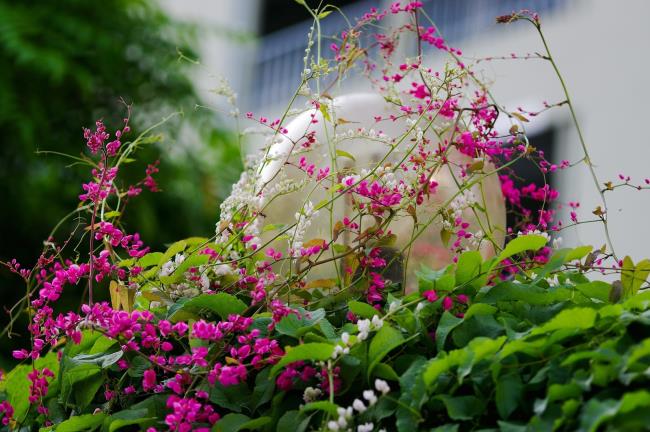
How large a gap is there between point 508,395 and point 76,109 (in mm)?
3947

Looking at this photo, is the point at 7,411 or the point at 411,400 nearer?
the point at 411,400

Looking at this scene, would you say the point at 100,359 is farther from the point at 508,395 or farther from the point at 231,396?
the point at 508,395

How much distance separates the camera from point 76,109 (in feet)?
14.8

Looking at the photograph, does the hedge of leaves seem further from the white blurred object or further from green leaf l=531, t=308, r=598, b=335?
the white blurred object

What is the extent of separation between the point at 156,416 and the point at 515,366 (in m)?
0.45

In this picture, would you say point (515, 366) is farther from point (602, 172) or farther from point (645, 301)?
point (602, 172)

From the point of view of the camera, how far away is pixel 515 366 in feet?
3.06

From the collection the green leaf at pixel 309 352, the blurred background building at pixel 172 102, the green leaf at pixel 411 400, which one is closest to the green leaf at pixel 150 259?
the green leaf at pixel 309 352

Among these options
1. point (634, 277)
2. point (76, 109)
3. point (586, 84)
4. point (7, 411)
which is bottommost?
point (7, 411)

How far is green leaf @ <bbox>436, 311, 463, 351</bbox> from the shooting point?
1.02 m

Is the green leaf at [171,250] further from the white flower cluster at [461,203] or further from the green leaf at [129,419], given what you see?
the white flower cluster at [461,203]

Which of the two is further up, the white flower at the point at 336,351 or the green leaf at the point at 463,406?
the white flower at the point at 336,351

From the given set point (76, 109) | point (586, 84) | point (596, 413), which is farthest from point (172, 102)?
point (596, 413)

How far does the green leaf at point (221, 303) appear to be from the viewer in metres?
1.17
